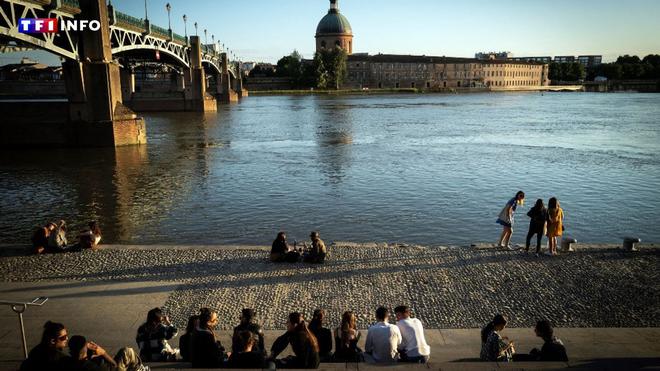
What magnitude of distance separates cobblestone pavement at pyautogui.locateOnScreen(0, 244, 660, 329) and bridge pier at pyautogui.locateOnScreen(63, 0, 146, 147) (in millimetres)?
25518

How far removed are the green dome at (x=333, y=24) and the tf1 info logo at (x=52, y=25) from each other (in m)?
154

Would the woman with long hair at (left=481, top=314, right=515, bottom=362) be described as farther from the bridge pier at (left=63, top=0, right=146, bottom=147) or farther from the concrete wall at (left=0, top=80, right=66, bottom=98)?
the concrete wall at (left=0, top=80, right=66, bottom=98)

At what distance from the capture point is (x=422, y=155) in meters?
34.1

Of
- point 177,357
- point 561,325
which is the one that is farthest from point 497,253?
→ point 177,357

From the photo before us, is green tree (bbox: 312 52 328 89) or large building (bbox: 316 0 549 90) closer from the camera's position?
green tree (bbox: 312 52 328 89)

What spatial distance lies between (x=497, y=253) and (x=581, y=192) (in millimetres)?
11930

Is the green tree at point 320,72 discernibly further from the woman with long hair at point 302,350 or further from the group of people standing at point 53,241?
the woman with long hair at point 302,350

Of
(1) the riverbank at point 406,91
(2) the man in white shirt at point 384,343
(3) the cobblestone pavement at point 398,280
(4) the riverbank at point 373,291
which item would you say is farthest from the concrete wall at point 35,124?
(1) the riverbank at point 406,91

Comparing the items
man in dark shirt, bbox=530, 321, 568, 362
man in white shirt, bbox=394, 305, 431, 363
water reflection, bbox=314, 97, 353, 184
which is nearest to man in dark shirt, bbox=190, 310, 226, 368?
man in white shirt, bbox=394, 305, 431, 363

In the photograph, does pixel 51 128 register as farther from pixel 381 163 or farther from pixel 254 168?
pixel 381 163

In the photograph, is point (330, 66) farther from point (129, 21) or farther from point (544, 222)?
point (544, 222)

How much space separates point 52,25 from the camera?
3008cm

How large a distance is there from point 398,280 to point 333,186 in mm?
13183

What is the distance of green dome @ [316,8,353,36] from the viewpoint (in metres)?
181
